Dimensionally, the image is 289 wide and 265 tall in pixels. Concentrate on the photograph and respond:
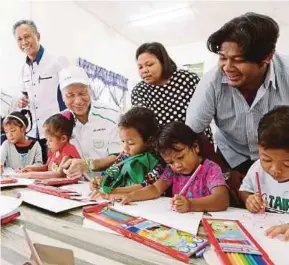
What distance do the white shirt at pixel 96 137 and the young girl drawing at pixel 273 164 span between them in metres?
0.71

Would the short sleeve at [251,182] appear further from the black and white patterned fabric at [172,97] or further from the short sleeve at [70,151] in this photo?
the short sleeve at [70,151]

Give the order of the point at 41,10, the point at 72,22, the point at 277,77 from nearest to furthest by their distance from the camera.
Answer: the point at 277,77 → the point at 41,10 → the point at 72,22

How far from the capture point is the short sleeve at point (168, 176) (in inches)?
40.1

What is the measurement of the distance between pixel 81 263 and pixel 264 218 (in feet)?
1.54

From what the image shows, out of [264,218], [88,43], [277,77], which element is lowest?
[264,218]

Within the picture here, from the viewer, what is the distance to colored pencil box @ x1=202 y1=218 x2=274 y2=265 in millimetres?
458

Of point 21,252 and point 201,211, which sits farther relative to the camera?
point 201,211

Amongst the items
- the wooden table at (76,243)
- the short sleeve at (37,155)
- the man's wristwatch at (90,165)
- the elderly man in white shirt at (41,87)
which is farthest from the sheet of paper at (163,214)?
the elderly man in white shirt at (41,87)

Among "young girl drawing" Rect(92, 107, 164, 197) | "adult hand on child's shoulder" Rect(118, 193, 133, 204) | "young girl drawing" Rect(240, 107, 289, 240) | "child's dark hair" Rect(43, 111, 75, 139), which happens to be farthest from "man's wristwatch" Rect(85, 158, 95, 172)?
"young girl drawing" Rect(240, 107, 289, 240)

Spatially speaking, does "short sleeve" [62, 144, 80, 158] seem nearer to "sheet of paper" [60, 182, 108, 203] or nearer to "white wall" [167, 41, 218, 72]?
"sheet of paper" [60, 182, 108, 203]

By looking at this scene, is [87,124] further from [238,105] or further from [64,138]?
[238,105]

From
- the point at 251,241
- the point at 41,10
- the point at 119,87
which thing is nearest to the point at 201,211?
the point at 251,241

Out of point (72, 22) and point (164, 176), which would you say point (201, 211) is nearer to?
point (164, 176)

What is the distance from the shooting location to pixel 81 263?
468 mm
